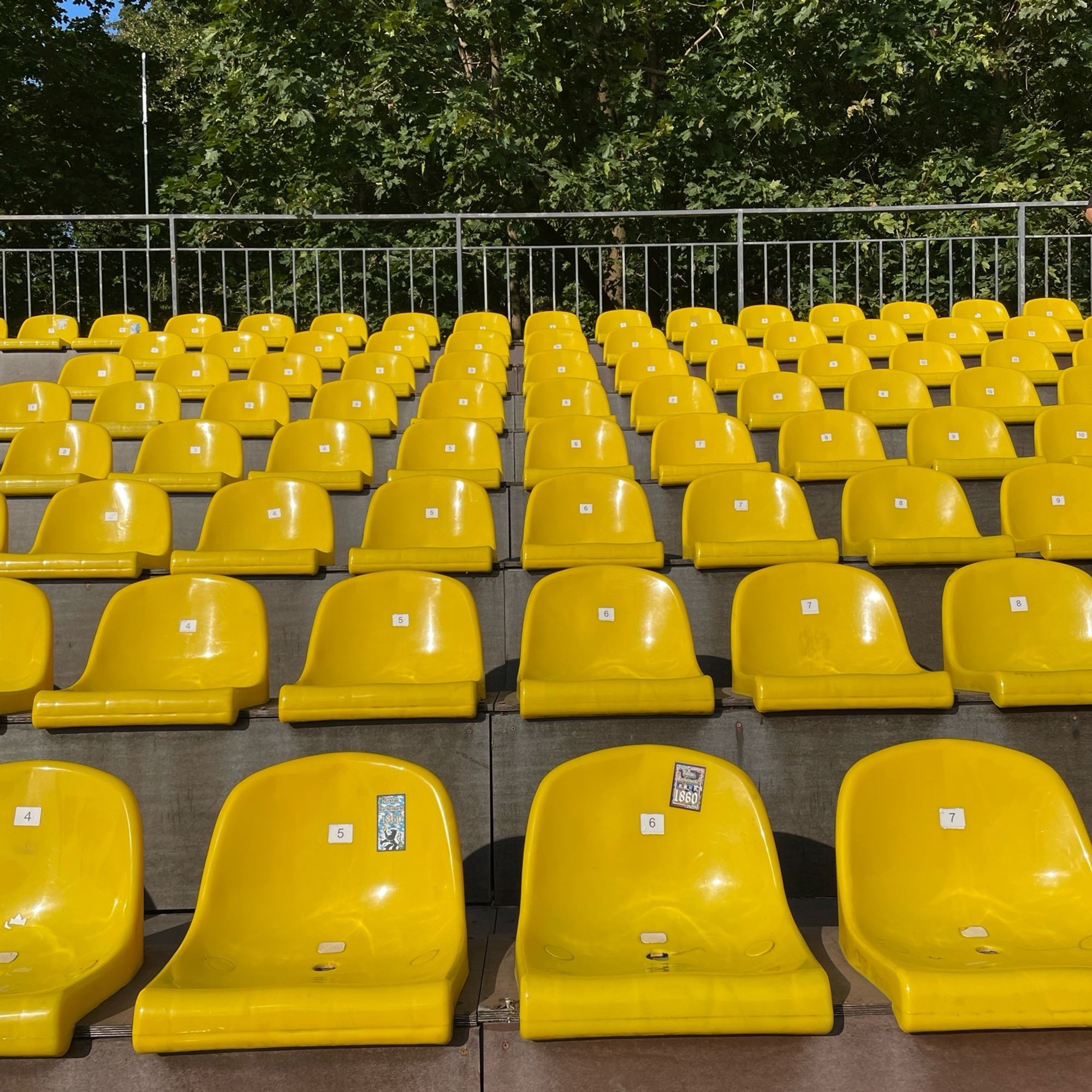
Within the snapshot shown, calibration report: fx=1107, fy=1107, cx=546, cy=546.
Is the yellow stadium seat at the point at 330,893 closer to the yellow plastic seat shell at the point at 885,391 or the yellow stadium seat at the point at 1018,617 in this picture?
the yellow stadium seat at the point at 1018,617

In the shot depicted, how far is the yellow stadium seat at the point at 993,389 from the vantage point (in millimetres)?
6004

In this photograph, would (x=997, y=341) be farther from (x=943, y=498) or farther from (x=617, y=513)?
(x=617, y=513)

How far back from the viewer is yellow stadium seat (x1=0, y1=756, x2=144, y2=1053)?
2.22 m

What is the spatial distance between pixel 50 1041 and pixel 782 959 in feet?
4.43

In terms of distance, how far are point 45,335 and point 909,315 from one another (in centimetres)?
652

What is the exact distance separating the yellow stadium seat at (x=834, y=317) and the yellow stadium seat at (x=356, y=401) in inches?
148

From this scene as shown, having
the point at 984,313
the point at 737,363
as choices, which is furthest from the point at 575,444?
the point at 984,313

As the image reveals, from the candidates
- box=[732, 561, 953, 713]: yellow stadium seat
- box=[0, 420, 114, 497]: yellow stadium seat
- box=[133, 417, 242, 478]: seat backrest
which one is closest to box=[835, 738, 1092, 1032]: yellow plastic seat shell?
box=[732, 561, 953, 713]: yellow stadium seat

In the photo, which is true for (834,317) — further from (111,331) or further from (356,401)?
(111,331)

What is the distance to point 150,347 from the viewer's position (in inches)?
298

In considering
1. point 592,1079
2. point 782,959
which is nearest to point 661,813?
point 782,959

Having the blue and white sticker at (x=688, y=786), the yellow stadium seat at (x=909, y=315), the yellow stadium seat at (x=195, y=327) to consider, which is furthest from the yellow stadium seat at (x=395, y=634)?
the yellow stadium seat at (x=909, y=315)

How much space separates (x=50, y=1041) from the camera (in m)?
1.98

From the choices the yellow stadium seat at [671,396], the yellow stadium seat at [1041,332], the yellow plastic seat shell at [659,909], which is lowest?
the yellow plastic seat shell at [659,909]
